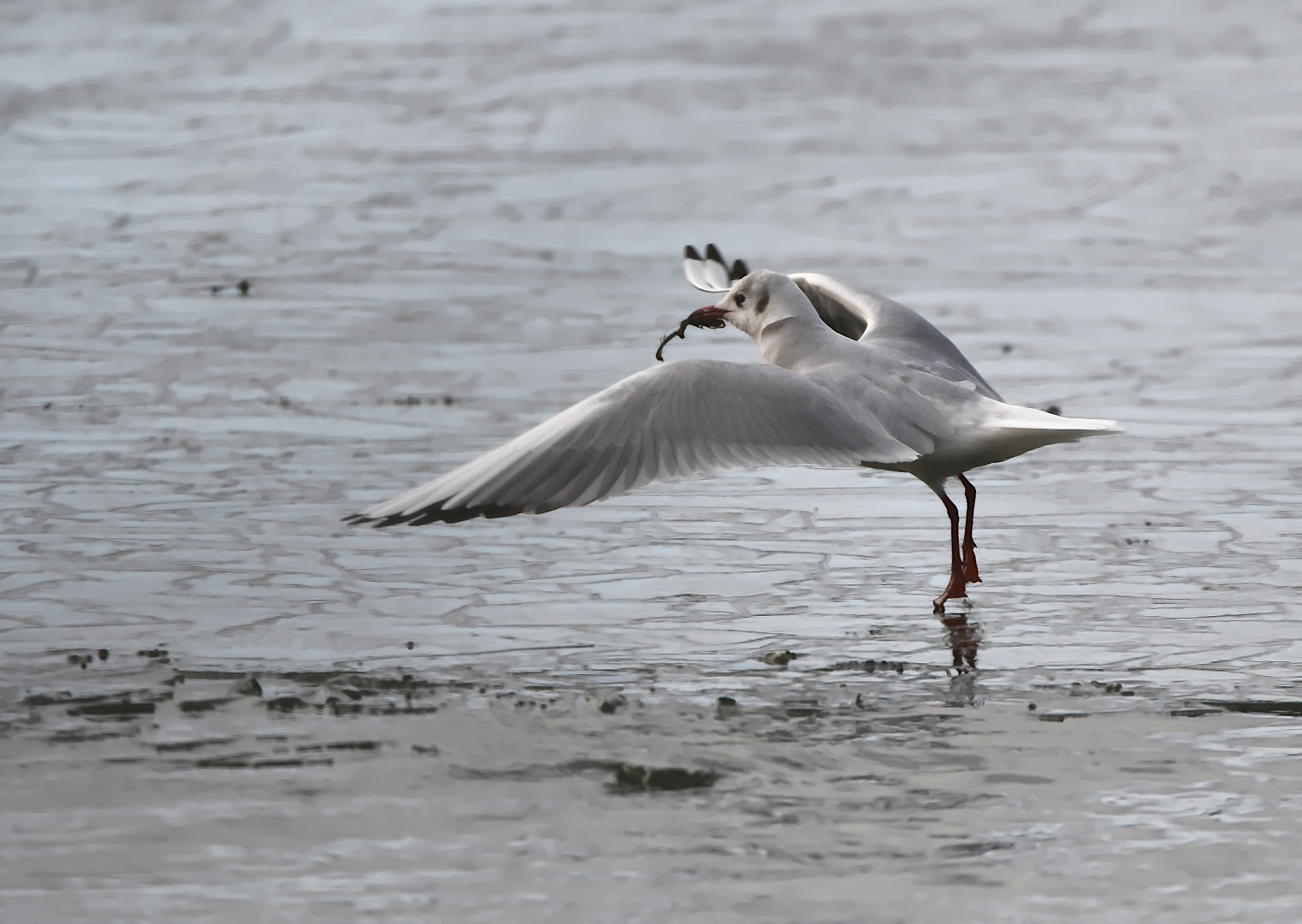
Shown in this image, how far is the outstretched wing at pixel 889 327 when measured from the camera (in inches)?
270

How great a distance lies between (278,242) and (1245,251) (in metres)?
6.36

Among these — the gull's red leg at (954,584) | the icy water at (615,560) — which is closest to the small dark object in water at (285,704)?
the icy water at (615,560)

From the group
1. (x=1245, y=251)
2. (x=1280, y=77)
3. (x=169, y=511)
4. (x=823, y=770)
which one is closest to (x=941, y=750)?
(x=823, y=770)

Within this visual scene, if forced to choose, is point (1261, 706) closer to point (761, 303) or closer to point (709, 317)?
point (761, 303)

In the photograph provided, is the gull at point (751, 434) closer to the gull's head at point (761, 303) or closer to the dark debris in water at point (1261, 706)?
the gull's head at point (761, 303)

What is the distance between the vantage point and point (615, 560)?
272 inches

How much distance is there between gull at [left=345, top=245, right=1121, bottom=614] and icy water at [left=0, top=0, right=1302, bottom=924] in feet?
1.57

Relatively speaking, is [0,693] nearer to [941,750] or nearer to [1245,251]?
[941,750]

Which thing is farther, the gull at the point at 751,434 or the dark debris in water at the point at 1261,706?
the gull at the point at 751,434

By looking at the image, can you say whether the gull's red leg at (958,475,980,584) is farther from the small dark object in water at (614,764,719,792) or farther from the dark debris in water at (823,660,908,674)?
the small dark object in water at (614,764,719,792)

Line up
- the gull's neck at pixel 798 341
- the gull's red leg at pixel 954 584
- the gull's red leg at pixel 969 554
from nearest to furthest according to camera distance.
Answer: the gull's red leg at pixel 954 584 < the gull's red leg at pixel 969 554 < the gull's neck at pixel 798 341

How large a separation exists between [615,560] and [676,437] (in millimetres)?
1004

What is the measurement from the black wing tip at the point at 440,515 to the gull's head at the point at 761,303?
5.84 feet

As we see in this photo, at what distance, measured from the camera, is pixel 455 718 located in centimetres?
522
